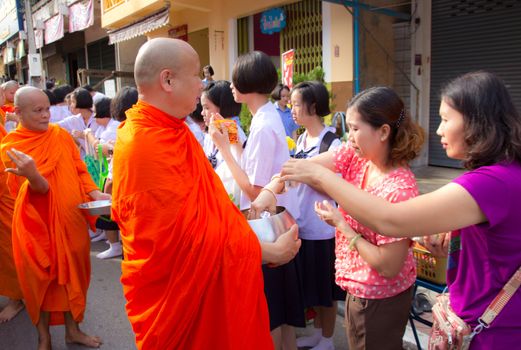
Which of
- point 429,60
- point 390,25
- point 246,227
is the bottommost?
point 246,227

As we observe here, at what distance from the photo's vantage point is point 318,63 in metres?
8.07

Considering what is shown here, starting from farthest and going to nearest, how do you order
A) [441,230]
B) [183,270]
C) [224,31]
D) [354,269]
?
[224,31], [354,269], [183,270], [441,230]

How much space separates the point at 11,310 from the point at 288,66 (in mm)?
5004

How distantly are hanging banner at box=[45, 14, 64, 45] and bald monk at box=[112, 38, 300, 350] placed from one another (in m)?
Answer: 16.7

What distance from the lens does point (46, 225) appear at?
3080mm

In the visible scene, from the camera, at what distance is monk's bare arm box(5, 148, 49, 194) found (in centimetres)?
279

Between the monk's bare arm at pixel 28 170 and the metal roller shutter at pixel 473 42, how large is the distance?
19.3 ft

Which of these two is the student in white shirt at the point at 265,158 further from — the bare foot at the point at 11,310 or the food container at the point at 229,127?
the bare foot at the point at 11,310

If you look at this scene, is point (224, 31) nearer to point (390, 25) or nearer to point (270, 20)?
point (270, 20)

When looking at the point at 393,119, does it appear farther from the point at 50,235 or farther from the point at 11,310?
the point at 11,310

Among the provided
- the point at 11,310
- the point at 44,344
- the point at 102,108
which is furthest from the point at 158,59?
the point at 102,108

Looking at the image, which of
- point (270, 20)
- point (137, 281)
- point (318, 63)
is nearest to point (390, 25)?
point (318, 63)

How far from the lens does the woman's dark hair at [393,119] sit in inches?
70.4

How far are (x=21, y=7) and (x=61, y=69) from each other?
18.8ft
